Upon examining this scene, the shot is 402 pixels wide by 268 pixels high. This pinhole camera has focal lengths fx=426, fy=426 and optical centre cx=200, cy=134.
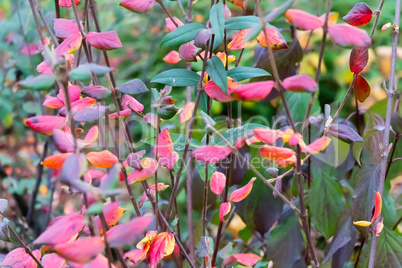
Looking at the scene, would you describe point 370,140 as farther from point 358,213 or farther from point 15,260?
point 15,260

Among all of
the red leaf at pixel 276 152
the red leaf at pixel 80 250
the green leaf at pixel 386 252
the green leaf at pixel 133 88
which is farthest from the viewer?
the green leaf at pixel 386 252

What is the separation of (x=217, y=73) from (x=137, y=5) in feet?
0.54

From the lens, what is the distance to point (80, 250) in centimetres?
39

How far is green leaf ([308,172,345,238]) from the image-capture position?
0.84 metres

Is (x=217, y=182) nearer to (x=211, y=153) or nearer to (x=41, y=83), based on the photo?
(x=211, y=153)

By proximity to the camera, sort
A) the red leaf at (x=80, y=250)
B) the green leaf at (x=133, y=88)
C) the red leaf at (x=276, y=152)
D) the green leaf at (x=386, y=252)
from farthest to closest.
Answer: the green leaf at (x=386, y=252), the green leaf at (x=133, y=88), the red leaf at (x=276, y=152), the red leaf at (x=80, y=250)

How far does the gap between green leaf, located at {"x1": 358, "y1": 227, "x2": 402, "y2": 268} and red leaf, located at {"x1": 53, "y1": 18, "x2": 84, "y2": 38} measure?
625mm

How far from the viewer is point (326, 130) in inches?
23.3

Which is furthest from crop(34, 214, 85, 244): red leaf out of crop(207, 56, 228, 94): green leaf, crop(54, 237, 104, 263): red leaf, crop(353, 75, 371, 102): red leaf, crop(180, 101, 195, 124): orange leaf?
crop(353, 75, 371, 102): red leaf

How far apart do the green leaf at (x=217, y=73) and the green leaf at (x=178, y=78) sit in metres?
0.04

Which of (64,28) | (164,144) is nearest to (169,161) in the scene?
(164,144)

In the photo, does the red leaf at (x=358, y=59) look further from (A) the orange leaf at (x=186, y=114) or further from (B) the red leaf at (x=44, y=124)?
(B) the red leaf at (x=44, y=124)

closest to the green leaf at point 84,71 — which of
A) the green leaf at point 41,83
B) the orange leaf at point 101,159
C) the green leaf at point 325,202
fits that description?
the green leaf at point 41,83

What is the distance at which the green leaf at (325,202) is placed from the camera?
835 millimetres
